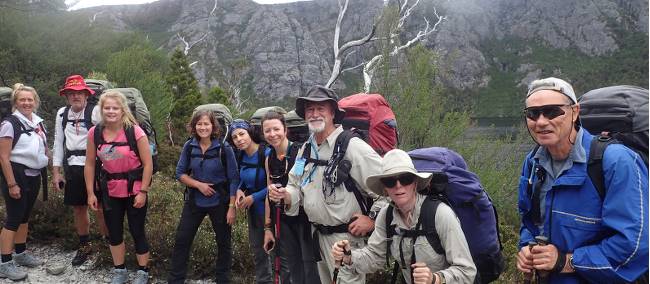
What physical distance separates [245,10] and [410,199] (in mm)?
127743

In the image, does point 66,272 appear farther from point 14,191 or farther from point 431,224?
point 431,224

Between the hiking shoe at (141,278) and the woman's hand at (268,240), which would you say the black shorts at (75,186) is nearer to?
the hiking shoe at (141,278)

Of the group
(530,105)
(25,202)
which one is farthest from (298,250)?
(25,202)

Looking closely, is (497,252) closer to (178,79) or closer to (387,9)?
(387,9)

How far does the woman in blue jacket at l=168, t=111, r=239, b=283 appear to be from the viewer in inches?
162

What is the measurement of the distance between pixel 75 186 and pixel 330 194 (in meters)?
3.28

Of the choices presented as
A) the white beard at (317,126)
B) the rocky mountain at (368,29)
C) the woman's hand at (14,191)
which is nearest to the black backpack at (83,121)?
the woman's hand at (14,191)

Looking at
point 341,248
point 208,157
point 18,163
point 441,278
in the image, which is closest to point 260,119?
point 208,157

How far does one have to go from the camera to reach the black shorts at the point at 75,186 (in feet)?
15.0

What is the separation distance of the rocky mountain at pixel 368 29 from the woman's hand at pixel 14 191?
89425 millimetres

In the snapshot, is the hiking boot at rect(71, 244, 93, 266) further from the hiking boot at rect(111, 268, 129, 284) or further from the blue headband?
the blue headband

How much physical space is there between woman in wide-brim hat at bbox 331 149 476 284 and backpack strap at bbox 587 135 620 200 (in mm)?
676

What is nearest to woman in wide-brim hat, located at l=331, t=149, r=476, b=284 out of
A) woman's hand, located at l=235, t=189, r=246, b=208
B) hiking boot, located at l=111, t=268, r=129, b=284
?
woman's hand, located at l=235, t=189, r=246, b=208

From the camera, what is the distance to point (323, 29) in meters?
133
